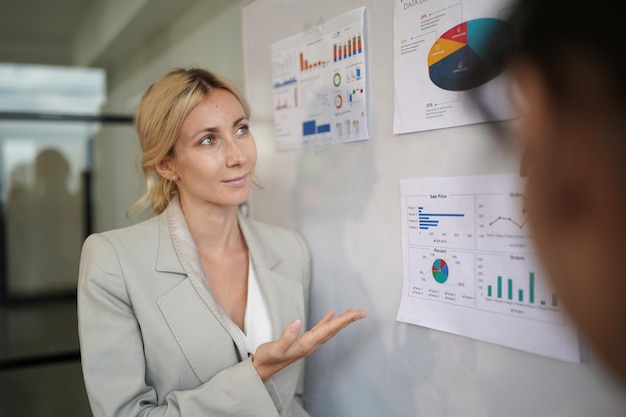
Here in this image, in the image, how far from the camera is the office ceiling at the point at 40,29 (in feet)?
12.9

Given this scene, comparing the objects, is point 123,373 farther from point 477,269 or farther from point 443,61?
point 443,61

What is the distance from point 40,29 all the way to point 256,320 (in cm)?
424

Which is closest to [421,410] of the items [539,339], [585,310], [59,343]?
[539,339]

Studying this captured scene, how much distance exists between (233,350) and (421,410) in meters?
0.46

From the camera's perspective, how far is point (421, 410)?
1138 millimetres

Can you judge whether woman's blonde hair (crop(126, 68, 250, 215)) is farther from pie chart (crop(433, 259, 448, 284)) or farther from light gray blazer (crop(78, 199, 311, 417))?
pie chart (crop(433, 259, 448, 284))

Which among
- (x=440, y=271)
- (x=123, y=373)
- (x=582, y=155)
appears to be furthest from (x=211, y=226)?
(x=582, y=155)

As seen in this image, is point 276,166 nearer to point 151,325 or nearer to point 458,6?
point 151,325

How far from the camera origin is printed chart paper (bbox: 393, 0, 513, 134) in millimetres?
903

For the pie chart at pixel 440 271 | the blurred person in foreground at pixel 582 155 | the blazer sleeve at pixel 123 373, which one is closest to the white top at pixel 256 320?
the blazer sleeve at pixel 123 373

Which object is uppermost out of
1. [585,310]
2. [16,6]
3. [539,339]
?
[16,6]

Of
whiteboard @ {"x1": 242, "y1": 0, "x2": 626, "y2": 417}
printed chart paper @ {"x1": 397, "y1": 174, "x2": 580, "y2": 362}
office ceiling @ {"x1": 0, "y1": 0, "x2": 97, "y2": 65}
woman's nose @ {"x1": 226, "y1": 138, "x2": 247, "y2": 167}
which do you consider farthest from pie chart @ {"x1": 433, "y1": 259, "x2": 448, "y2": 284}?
office ceiling @ {"x1": 0, "y1": 0, "x2": 97, "y2": 65}

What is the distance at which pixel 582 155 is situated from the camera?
15.0 inches

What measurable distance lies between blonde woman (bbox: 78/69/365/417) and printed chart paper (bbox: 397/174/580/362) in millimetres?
187
